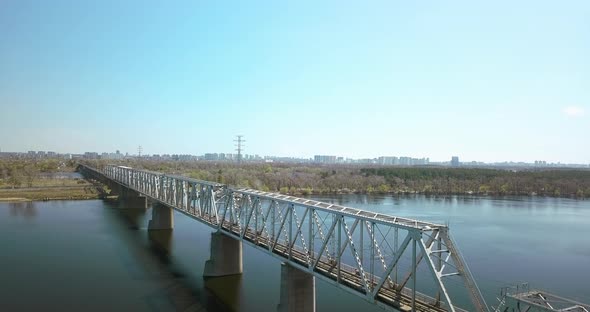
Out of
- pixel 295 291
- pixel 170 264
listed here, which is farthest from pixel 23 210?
pixel 295 291

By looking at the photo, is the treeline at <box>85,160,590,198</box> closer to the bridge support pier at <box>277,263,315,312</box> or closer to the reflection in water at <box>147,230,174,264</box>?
the reflection in water at <box>147,230,174,264</box>

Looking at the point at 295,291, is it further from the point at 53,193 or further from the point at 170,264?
the point at 53,193

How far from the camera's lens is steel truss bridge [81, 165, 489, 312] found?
16.6 m

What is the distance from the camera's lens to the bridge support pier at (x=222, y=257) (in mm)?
34938

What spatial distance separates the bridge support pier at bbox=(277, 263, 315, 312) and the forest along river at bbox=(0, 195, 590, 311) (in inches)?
146

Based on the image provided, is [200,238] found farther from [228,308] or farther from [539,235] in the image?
[539,235]

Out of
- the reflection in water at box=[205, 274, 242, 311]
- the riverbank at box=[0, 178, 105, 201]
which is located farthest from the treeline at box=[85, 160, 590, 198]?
the reflection in water at box=[205, 274, 242, 311]

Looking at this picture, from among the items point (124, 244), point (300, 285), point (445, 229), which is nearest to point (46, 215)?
point (124, 244)

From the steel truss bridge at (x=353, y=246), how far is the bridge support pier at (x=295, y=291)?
82 cm

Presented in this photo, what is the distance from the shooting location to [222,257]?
3500cm

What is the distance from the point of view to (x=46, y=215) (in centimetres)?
6806

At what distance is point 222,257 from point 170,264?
799 cm

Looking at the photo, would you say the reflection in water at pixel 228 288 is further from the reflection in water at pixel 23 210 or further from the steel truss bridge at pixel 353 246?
the reflection in water at pixel 23 210

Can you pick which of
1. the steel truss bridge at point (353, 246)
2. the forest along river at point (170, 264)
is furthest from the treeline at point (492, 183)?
the steel truss bridge at point (353, 246)
